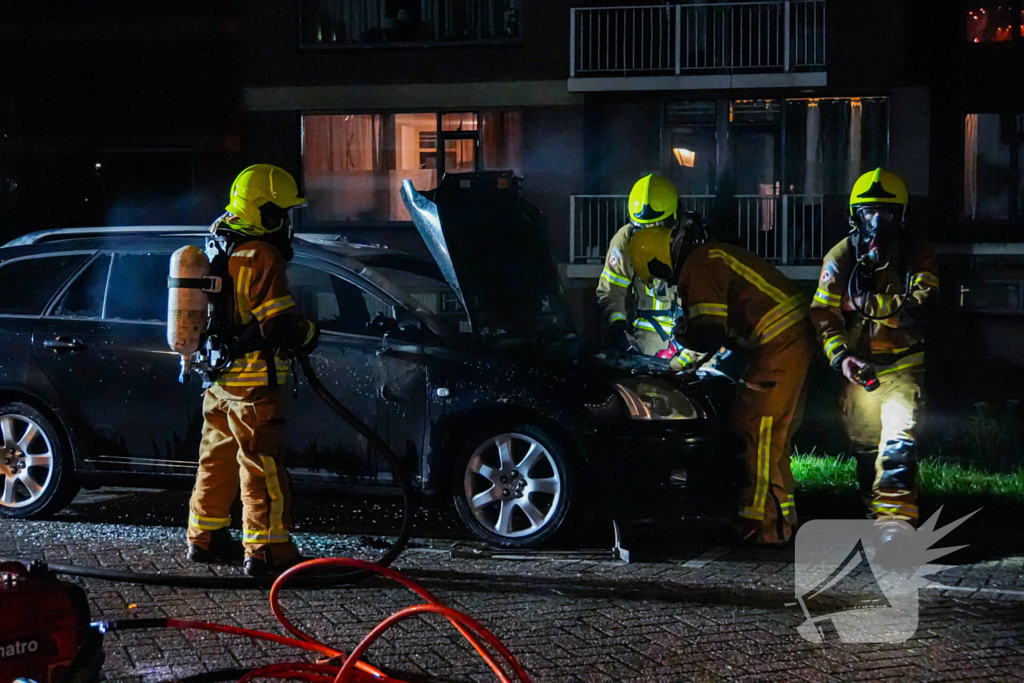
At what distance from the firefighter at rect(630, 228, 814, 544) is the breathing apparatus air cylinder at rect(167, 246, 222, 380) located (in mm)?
2262

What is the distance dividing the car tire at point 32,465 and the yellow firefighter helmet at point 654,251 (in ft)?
11.3

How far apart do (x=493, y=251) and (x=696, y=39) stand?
10.4m

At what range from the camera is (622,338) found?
8.34 m

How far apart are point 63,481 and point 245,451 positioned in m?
1.86

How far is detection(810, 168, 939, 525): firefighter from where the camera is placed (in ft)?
20.8

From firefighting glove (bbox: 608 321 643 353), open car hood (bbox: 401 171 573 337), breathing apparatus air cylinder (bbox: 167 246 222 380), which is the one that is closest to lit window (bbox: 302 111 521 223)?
firefighting glove (bbox: 608 321 643 353)

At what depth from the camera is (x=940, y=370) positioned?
52.2 ft

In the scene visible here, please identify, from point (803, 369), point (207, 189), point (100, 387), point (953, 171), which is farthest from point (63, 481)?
point (953, 171)

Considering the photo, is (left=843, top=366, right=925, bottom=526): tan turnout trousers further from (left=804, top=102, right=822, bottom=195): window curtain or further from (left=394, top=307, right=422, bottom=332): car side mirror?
(left=804, top=102, right=822, bottom=195): window curtain

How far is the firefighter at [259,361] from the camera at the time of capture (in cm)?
583

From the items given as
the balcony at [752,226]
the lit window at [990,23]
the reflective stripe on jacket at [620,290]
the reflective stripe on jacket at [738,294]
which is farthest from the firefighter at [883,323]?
the lit window at [990,23]

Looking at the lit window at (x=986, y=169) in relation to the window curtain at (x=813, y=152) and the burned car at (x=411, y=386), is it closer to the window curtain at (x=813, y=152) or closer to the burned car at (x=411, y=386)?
the window curtain at (x=813, y=152)

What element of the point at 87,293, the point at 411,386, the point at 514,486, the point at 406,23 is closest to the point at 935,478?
the point at 514,486

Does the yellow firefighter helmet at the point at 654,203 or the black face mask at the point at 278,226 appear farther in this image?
the yellow firefighter helmet at the point at 654,203
